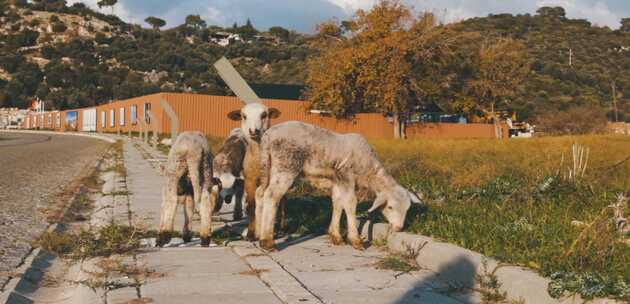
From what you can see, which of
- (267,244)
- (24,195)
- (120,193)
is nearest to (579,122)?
(120,193)

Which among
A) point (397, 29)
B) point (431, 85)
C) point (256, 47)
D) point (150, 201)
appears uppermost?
point (256, 47)

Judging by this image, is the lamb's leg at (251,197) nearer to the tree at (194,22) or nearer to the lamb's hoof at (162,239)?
the lamb's hoof at (162,239)

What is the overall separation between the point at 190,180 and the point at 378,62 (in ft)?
124

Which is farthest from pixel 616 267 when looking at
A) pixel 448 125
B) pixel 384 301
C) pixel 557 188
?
pixel 448 125

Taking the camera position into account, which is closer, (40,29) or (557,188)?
(557,188)

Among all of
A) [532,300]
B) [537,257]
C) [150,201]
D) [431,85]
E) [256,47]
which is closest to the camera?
[532,300]

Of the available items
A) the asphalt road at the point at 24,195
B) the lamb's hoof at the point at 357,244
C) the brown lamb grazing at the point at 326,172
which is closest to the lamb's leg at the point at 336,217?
the brown lamb grazing at the point at 326,172

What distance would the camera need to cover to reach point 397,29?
150 ft

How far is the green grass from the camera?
4832mm

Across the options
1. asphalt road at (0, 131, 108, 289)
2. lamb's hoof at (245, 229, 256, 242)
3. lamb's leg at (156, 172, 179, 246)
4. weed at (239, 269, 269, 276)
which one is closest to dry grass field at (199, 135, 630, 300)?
lamb's hoof at (245, 229, 256, 242)

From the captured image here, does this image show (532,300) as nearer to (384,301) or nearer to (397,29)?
(384,301)

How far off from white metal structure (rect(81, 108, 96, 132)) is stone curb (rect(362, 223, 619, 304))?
215 ft

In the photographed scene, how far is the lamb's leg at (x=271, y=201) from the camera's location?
6.69 m

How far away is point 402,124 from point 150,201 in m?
40.7
